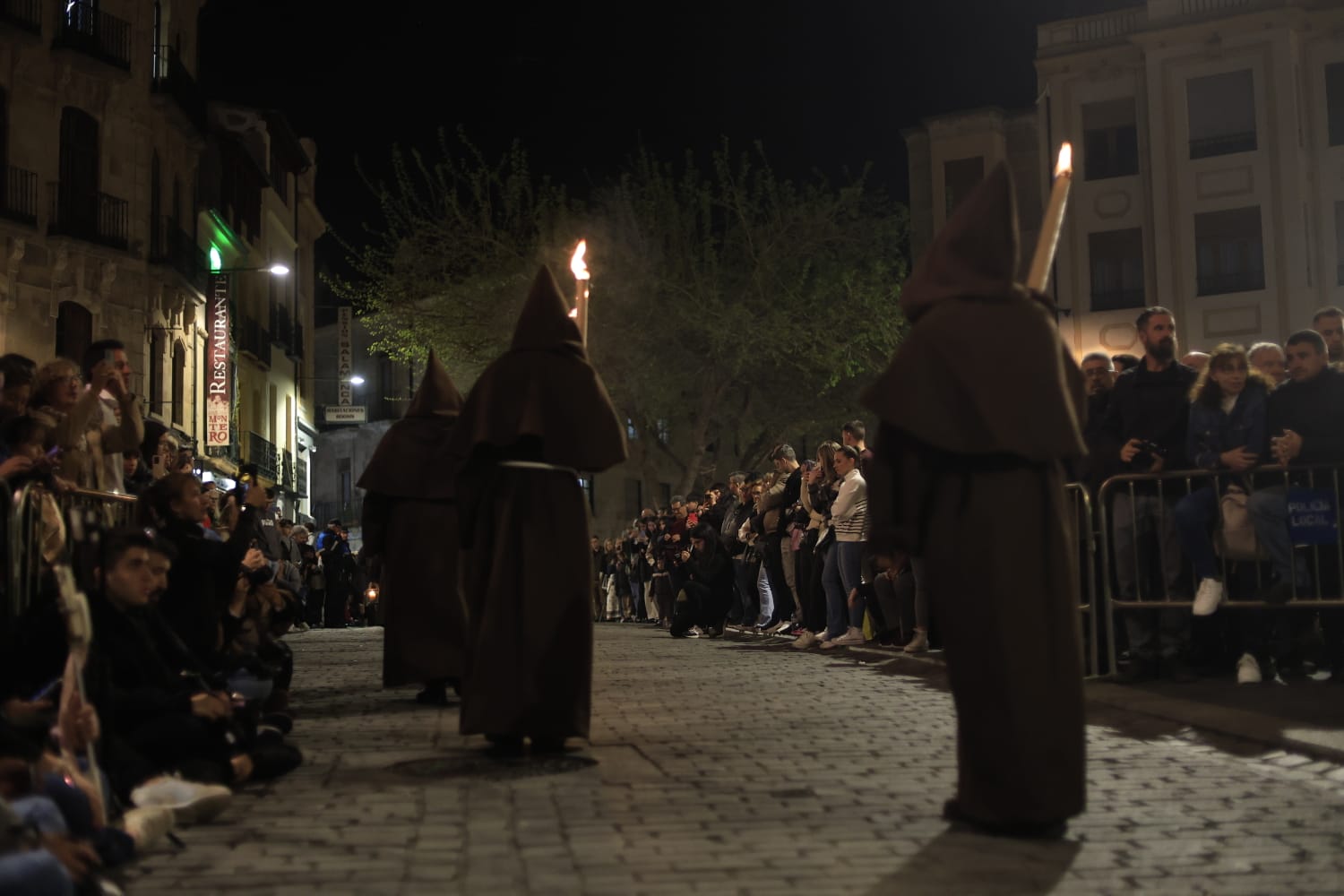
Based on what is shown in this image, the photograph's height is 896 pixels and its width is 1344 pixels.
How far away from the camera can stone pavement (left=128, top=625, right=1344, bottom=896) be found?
524 centimetres

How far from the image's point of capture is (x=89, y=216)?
1313 inches

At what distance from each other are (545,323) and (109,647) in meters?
2.99

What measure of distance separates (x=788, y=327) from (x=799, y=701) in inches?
1135

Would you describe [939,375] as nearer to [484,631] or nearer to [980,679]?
[980,679]

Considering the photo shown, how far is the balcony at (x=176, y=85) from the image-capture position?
118ft

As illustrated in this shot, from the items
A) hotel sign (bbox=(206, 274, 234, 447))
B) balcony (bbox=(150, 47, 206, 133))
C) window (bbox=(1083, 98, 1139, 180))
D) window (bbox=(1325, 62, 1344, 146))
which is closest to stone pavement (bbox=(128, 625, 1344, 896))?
balcony (bbox=(150, 47, 206, 133))

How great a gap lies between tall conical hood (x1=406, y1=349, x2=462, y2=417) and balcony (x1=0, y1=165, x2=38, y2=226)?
71.4ft

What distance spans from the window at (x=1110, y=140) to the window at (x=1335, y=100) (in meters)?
4.40

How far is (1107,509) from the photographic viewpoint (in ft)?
37.3

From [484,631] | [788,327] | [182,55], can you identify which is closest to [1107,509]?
[484,631]

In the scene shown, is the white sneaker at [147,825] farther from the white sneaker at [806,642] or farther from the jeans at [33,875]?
the white sneaker at [806,642]

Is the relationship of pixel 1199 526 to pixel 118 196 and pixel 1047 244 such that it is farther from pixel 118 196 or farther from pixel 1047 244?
pixel 118 196

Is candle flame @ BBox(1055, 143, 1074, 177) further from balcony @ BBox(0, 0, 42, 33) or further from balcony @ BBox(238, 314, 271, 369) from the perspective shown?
balcony @ BBox(238, 314, 271, 369)

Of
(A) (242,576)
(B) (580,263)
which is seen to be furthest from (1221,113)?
(A) (242,576)
